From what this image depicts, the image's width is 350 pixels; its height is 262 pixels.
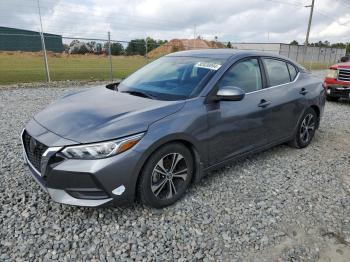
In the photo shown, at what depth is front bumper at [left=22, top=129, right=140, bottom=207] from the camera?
103 inches

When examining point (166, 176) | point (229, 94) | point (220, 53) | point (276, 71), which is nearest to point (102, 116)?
point (166, 176)

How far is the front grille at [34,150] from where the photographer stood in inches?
111

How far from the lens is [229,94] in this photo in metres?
3.33

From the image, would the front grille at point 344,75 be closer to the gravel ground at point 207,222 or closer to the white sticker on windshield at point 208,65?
the gravel ground at point 207,222

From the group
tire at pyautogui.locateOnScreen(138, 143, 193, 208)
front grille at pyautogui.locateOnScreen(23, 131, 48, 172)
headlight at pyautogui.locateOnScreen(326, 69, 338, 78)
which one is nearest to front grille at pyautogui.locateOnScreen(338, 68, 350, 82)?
headlight at pyautogui.locateOnScreen(326, 69, 338, 78)

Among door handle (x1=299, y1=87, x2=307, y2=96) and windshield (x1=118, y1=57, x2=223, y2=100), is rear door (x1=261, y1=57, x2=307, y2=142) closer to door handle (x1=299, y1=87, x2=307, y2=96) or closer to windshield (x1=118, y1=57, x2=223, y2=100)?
door handle (x1=299, y1=87, x2=307, y2=96)

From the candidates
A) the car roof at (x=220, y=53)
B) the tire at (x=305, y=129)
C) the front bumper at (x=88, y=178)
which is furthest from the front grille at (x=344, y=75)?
the front bumper at (x=88, y=178)

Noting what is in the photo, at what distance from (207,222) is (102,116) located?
1.43 m

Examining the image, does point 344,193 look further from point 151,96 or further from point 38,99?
point 38,99

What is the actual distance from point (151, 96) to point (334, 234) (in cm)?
230

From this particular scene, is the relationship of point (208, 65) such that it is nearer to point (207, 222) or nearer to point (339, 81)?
point (207, 222)

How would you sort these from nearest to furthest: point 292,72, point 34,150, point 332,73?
point 34,150
point 292,72
point 332,73

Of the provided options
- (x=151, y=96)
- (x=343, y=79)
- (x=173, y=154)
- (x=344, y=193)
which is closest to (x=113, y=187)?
(x=173, y=154)

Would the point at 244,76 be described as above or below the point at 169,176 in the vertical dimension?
above
